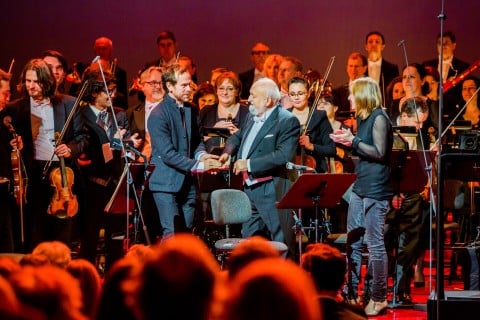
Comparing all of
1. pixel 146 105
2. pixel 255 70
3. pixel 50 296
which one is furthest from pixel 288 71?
pixel 50 296

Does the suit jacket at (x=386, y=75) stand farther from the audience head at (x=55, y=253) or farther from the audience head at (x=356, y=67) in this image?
the audience head at (x=55, y=253)

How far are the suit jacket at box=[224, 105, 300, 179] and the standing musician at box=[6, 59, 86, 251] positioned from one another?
1457 mm

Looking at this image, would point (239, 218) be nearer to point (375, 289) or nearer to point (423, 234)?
point (375, 289)

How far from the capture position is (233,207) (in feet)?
23.8

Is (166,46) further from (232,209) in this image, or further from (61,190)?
(232,209)

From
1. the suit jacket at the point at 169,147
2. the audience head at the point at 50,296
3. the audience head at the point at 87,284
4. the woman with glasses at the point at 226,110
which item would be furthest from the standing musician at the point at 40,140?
A: the audience head at the point at 50,296

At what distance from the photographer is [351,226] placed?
24.0 ft

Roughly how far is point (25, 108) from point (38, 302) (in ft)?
16.6

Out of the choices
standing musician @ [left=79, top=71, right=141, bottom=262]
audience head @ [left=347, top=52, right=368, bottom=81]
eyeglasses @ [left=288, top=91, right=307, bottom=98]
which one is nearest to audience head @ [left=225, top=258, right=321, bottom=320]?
standing musician @ [left=79, top=71, right=141, bottom=262]

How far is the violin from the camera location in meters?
7.30

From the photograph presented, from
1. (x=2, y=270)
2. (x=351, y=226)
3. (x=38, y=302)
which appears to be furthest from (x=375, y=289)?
(x=38, y=302)

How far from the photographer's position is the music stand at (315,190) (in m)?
6.74

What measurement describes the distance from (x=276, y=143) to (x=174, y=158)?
2.74 feet

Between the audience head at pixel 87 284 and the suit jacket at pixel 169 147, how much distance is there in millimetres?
3610
